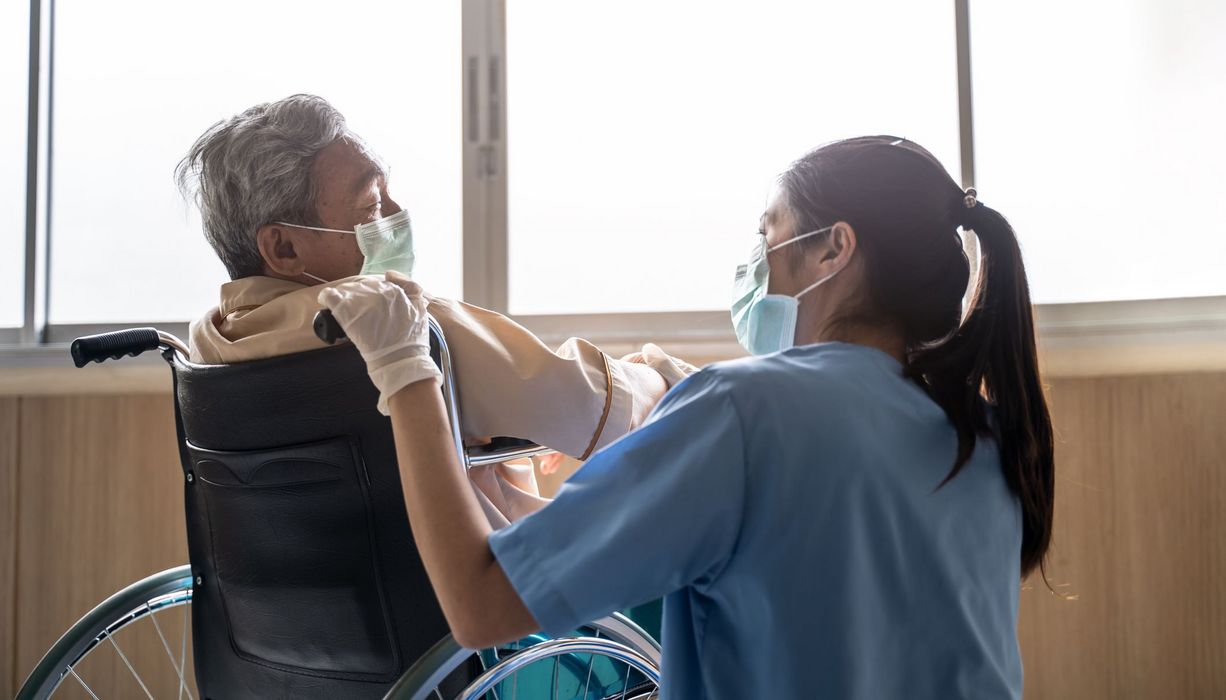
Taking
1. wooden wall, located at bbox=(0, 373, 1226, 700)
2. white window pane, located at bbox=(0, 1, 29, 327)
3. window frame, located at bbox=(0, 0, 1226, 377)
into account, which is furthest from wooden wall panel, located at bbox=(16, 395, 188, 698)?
wooden wall, located at bbox=(0, 373, 1226, 700)

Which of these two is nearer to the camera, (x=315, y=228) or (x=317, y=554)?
(x=317, y=554)

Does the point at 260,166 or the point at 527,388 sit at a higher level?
the point at 260,166

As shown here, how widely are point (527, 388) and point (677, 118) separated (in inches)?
43.2

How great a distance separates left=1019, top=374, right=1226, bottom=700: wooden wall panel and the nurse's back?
1259 millimetres

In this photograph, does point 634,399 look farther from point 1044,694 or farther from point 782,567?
point 1044,694

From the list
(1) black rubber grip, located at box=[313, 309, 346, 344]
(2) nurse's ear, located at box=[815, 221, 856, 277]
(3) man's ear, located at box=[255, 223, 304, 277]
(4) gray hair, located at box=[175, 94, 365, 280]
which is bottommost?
(1) black rubber grip, located at box=[313, 309, 346, 344]

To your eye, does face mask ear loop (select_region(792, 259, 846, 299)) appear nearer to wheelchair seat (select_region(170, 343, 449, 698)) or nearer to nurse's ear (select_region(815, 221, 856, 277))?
nurse's ear (select_region(815, 221, 856, 277))

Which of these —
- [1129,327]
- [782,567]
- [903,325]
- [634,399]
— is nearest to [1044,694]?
[1129,327]

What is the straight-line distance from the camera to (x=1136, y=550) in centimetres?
184

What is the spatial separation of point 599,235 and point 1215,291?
1293mm

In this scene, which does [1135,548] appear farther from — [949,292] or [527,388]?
[527,388]

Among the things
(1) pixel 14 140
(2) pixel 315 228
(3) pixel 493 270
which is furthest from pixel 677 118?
(1) pixel 14 140

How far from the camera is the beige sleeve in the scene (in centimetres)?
111

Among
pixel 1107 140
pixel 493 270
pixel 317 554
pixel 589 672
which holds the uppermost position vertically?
pixel 1107 140
